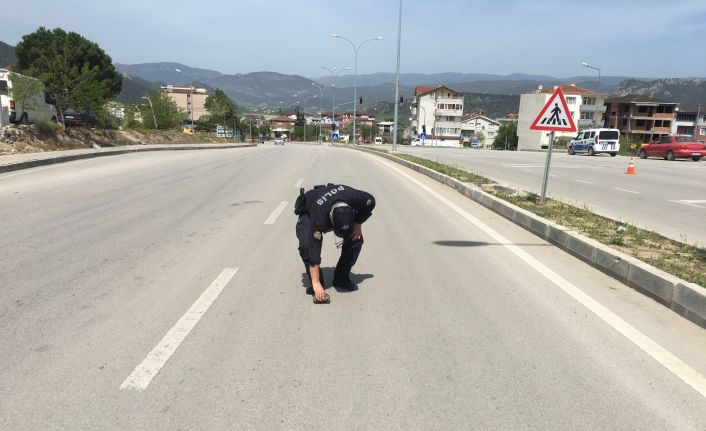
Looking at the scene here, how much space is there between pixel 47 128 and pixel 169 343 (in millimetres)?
24849

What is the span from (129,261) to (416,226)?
4390mm

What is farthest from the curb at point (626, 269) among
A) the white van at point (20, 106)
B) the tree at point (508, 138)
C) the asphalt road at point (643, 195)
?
the tree at point (508, 138)

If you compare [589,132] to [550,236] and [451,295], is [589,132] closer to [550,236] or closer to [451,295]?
[550,236]

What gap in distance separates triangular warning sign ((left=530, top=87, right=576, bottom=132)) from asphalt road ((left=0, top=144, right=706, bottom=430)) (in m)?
3.43

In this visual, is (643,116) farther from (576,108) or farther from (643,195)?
(643,195)

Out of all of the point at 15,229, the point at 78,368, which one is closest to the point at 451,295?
the point at 78,368

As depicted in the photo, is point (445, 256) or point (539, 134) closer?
point (445, 256)

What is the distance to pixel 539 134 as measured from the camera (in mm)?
89625

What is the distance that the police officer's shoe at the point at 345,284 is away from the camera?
5.02 metres

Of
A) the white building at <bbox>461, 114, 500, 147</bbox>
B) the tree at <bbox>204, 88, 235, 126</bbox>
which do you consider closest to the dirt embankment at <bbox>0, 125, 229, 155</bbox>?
the tree at <bbox>204, 88, 235, 126</bbox>

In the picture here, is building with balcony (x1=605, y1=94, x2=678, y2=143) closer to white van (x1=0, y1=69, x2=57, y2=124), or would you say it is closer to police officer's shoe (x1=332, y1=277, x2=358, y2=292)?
white van (x1=0, y1=69, x2=57, y2=124)

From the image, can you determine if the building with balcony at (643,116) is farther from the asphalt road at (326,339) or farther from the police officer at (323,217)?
the police officer at (323,217)

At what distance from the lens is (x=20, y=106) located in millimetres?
23406

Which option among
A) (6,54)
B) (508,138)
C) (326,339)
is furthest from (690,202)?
(6,54)
